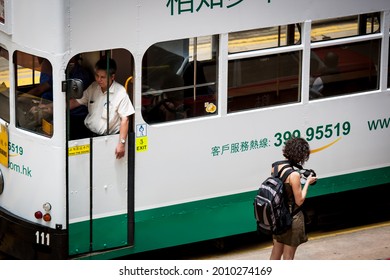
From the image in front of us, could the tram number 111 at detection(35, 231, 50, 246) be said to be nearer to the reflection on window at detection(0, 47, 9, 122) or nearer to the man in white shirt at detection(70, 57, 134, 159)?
the man in white shirt at detection(70, 57, 134, 159)

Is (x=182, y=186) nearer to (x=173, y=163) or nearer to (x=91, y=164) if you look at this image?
(x=173, y=163)

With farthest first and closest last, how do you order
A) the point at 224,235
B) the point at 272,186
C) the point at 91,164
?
1. the point at 224,235
2. the point at 91,164
3. the point at 272,186

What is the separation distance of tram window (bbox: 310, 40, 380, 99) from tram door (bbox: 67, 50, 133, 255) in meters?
2.22

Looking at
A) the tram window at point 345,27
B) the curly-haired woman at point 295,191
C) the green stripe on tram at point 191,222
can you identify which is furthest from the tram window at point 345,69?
the curly-haired woman at point 295,191

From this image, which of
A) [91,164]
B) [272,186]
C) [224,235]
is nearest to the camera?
[272,186]

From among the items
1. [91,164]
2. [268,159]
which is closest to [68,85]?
[91,164]

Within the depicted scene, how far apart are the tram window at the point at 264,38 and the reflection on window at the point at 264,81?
0.11 m

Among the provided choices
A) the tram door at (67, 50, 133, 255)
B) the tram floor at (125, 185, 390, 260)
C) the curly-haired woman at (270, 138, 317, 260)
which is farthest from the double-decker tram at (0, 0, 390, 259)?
the curly-haired woman at (270, 138, 317, 260)

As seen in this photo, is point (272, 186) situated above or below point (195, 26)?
below

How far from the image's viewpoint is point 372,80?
519 inches

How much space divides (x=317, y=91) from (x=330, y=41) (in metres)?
0.51

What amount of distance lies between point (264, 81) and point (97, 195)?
6.71 ft

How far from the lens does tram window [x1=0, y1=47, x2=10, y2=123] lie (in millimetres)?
11711

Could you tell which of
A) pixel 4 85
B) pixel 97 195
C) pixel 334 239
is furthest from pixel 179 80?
pixel 334 239
